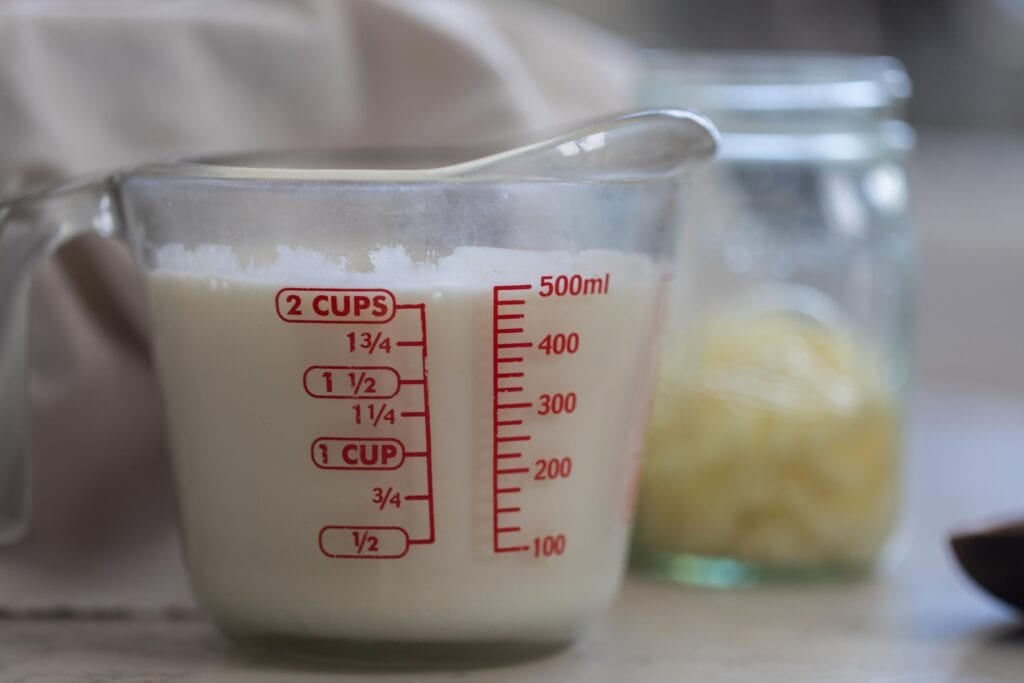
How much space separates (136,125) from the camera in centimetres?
77

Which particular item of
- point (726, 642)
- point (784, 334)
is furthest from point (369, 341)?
point (784, 334)

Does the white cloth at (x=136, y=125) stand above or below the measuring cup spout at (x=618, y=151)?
below

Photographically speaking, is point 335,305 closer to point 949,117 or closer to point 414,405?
point 414,405

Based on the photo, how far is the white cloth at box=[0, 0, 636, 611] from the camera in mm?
701

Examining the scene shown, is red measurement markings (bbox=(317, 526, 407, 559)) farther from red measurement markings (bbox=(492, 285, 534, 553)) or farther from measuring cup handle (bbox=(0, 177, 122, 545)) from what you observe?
measuring cup handle (bbox=(0, 177, 122, 545))

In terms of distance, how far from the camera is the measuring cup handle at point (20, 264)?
Answer: 0.61m

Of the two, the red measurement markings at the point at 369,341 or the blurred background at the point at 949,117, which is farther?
the blurred background at the point at 949,117

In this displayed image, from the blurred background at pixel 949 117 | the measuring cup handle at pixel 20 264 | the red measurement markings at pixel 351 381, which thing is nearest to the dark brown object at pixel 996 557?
the red measurement markings at pixel 351 381

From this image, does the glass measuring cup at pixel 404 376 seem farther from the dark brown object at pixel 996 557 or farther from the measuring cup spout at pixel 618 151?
the dark brown object at pixel 996 557

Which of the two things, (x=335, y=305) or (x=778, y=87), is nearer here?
(x=335, y=305)

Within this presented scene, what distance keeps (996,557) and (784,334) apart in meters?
0.21

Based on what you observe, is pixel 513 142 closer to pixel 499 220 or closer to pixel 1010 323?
pixel 499 220

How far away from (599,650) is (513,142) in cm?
35

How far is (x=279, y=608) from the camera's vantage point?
1.85 ft
